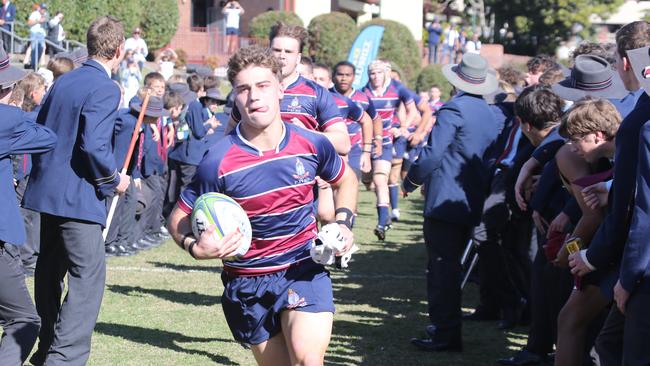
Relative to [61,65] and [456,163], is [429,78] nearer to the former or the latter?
[61,65]

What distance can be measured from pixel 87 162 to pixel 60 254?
27.0 inches

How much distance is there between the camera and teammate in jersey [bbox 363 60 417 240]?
15.6 metres

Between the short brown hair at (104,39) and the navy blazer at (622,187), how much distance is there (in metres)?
3.60

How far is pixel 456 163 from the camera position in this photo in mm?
8438

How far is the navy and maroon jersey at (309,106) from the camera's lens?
788 cm

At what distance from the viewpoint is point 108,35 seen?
728 centimetres

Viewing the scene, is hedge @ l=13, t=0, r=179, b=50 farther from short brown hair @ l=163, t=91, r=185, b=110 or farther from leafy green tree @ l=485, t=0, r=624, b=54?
leafy green tree @ l=485, t=0, r=624, b=54

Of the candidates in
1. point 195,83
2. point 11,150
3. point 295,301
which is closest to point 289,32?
point 11,150

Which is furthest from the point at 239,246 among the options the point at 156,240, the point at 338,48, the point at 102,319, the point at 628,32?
the point at 338,48

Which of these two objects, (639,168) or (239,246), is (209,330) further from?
(639,168)

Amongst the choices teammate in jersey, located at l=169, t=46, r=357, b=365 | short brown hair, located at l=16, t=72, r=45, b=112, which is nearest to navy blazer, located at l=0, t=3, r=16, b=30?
short brown hair, located at l=16, t=72, r=45, b=112

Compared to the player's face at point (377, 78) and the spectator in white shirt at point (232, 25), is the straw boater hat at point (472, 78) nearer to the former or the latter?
the player's face at point (377, 78)

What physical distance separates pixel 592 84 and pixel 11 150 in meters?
4.15

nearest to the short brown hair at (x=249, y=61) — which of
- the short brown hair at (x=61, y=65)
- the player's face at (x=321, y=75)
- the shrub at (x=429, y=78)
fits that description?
the short brown hair at (x=61, y=65)
